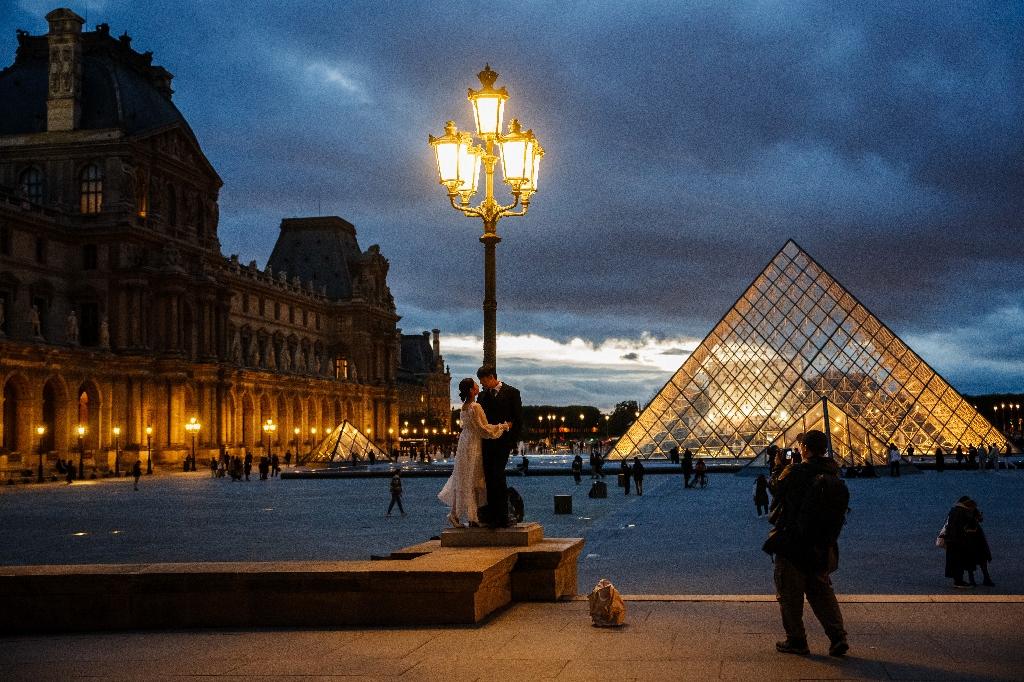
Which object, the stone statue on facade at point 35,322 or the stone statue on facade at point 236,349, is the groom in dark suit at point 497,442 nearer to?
the stone statue on facade at point 35,322

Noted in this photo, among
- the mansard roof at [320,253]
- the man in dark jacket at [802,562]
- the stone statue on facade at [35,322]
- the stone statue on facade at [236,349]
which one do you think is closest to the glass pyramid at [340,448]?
the stone statue on facade at [236,349]

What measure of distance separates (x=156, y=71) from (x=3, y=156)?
1075 centimetres

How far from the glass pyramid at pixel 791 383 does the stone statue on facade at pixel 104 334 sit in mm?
21957

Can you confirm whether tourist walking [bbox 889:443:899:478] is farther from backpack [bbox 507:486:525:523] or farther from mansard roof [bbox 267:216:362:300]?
mansard roof [bbox 267:216:362:300]

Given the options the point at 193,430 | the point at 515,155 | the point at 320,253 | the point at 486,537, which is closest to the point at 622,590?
the point at 486,537

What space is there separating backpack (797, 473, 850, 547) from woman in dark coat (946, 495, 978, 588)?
506 centimetres

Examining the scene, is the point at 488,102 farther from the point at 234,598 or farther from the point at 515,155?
the point at 234,598

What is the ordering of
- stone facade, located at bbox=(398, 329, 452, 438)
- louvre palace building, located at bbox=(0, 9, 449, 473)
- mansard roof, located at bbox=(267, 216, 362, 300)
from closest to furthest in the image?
louvre palace building, located at bbox=(0, 9, 449, 473), mansard roof, located at bbox=(267, 216, 362, 300), stone facade, located at bbox=(398, 329, 452, 438)

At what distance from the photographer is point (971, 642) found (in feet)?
21.4

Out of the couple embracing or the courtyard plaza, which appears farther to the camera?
the couple embracing

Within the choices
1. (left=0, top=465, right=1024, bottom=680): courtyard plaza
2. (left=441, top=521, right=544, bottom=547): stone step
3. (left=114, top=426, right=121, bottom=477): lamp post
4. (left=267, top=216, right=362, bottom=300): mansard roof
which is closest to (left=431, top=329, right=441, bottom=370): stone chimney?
(left=267, top=216, right=362, bottom=300): mansard roof

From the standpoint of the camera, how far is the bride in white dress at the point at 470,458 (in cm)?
818

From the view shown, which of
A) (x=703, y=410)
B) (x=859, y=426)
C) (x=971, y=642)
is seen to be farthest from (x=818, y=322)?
(x=971, y=642)

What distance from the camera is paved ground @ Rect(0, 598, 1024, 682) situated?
5816mm
